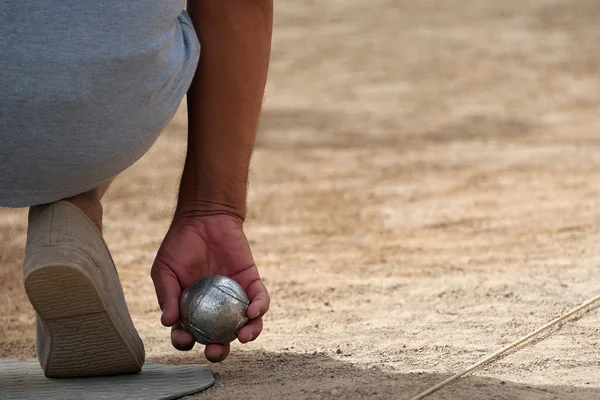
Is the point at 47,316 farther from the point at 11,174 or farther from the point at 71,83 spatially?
the point at 71,83

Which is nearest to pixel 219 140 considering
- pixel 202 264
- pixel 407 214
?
pixel 202 264

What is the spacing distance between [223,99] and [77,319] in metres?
Answer: 0.72

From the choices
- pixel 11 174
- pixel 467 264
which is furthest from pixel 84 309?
pixel 467 264

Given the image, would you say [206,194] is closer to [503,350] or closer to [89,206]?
[89,206]

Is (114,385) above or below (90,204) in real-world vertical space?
below

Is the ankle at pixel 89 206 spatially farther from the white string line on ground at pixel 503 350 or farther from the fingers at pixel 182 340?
the white string line on ground at pixel 503 350

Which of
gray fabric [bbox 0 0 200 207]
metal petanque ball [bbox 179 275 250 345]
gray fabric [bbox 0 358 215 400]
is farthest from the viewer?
metal petanque ball [bbox 179 275 250 345]

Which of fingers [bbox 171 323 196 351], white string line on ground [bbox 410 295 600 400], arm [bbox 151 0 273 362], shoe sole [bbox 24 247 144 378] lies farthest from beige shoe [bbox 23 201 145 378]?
white string line on ground [bbox 410 295 600 400]

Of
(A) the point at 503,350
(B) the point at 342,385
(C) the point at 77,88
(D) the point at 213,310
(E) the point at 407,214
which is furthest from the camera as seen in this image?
(E) the point at 407,214

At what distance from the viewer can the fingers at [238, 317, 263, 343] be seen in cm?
270

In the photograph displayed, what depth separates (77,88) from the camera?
2416 millimetres

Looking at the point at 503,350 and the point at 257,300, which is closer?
the point at 257,300

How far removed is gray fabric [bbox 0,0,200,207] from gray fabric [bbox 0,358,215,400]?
1.46 ft

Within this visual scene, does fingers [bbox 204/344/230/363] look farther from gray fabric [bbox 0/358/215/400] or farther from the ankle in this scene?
the ankle
